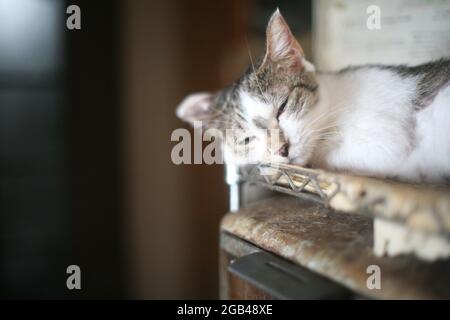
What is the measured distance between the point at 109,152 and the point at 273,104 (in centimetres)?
72

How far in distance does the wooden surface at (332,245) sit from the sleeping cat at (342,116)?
0.07 meters

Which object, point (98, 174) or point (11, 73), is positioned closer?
point (11, 73)

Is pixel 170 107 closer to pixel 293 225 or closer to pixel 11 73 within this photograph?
pixel 11 73

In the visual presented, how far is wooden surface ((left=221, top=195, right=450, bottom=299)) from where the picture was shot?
348mm

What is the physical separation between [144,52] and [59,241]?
58cm

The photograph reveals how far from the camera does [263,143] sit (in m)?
0.53

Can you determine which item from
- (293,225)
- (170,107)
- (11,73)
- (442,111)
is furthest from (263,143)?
(11,73)
